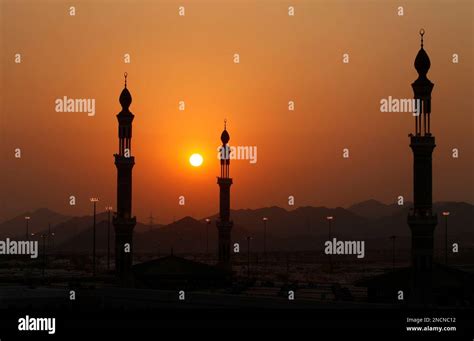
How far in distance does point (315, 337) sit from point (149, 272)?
29.9 m

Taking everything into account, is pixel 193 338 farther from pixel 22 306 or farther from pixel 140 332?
pixel 22 306

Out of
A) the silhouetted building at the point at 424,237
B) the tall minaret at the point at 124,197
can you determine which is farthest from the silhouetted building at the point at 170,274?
the silhouetted building at the point at 424,237

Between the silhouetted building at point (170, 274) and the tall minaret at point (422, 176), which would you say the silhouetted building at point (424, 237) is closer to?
the tall minaret at point (422, 176)

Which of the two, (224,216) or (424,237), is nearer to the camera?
(424,237)

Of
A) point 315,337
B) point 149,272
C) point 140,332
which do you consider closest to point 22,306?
point 149,272

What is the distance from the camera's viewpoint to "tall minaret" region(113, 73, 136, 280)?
82.9 metres

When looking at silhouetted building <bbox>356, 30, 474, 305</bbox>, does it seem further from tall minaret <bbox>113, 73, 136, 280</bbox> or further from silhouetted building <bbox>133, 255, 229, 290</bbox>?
tall minaret <bbox>113, 73, 136, 280</bbox>

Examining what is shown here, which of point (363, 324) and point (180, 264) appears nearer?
point (363, 324)

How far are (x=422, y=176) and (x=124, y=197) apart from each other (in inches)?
1233

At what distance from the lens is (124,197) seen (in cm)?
8581

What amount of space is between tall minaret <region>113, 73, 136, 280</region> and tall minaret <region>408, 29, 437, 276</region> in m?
28.4

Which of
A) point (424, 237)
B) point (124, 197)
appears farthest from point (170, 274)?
point (424, 237)

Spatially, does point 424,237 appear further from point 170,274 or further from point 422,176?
point 170,274

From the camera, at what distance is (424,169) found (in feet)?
215
